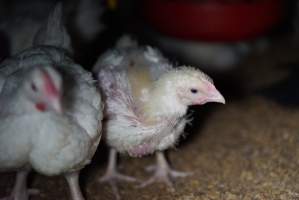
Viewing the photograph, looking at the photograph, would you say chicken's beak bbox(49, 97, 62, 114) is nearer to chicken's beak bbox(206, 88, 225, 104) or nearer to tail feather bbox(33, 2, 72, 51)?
chicken's beak bbox(206, 88, 225, 104)

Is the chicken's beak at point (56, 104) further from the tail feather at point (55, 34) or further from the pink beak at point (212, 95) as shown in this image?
the tail feather at point (55, 34)

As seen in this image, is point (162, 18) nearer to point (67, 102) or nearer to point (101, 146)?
point (101, 146)

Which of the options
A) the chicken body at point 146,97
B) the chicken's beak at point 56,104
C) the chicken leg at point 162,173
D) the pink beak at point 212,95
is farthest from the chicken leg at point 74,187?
the pink beak at point 212,95

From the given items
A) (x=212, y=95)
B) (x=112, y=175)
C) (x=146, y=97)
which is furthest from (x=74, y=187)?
(x=212, y=95)

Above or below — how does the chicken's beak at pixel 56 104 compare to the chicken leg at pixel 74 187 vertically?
above

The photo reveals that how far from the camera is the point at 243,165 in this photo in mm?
3021

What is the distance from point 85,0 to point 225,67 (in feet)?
4.93

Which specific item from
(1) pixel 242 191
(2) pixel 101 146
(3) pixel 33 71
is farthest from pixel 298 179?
(3) pixel 33 71

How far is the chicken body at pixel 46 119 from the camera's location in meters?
2.07

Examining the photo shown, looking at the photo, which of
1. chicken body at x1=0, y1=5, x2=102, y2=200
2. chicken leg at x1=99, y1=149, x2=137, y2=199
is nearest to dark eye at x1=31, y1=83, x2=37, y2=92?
chicken body at x1=0, y1=5, x2=102, y2=200

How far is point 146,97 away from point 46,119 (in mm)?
621

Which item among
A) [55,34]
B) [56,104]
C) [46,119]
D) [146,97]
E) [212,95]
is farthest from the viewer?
[55,34]

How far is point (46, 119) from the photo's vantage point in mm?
2152

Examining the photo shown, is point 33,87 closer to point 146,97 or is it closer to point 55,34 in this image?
point 146,97
